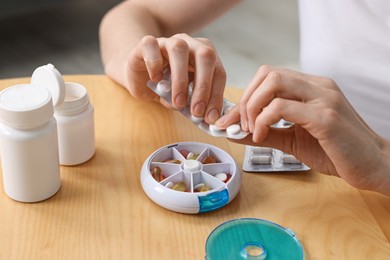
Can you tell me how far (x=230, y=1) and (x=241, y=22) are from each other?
1827mm

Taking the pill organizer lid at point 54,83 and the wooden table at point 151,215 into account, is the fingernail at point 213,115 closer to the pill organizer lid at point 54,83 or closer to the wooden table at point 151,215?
the wooden table at point 151,215

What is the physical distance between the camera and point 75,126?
865 mm

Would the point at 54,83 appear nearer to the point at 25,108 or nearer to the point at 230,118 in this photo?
the point at 25,108

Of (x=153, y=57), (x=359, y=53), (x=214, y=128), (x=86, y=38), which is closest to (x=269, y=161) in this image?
(x=214, y=128)

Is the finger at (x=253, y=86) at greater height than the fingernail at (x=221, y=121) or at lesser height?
greater

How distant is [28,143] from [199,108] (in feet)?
0.80

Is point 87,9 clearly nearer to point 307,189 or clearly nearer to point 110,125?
point 110,125

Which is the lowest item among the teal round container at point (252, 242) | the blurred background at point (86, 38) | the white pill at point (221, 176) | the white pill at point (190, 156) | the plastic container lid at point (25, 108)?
the blurred background at point (86, 38)

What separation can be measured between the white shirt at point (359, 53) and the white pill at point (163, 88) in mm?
372

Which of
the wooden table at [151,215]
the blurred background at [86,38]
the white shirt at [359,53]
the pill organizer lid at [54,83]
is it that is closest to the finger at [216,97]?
the wooden table at [151,215]

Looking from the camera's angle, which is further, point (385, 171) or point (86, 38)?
point (86, 38)

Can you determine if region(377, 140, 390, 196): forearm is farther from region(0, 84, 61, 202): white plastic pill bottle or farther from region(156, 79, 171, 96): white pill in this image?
region(0, 84, 61, 202): white plastic pill bottle

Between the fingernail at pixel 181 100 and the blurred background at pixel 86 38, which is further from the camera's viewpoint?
the blurred background at pixel 86 38

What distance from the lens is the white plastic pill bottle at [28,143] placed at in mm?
757
